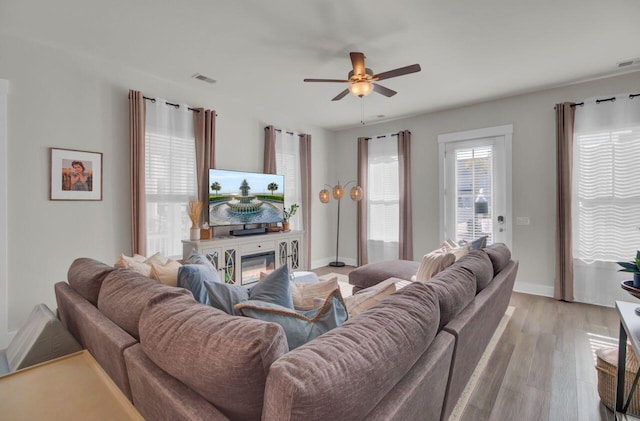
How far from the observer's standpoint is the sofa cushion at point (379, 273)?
10.9 feet

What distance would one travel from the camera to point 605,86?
3623 millimetres

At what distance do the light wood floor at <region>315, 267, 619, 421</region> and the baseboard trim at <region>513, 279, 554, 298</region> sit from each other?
489 millimetres

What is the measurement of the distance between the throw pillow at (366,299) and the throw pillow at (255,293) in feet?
0.97

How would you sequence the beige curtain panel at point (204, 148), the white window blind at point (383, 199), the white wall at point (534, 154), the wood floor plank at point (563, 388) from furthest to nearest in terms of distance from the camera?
1. the white window blind at point (383, 199)
2. the beige curtain panel at point (204, 148)
3. the white wall at point (534, 154)
4. the wood floor plank at point (563, 388)

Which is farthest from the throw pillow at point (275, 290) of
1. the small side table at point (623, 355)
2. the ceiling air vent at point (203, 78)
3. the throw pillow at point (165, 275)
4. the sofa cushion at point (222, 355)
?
the ceiling air vent at point (203, 78)

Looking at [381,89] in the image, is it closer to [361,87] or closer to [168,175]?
[361,87]

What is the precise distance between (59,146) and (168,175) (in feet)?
3.35

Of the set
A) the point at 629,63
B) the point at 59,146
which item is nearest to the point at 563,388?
the point at 629,63

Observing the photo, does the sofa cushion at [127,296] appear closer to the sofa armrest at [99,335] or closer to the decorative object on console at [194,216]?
the sofa armrest at [99,335]

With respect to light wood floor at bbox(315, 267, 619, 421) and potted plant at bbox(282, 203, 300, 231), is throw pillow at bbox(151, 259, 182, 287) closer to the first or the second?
light wood floor at bbox(315, 267, 619, 421)

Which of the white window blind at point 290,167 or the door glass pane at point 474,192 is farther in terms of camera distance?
the white window blind at point 290,167

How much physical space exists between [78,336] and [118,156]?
2310 millimetres

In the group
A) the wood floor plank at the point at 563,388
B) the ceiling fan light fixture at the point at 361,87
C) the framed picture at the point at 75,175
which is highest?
the ceiling fan light fixture at the point at 361,87

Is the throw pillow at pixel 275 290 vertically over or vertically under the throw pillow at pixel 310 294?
over
